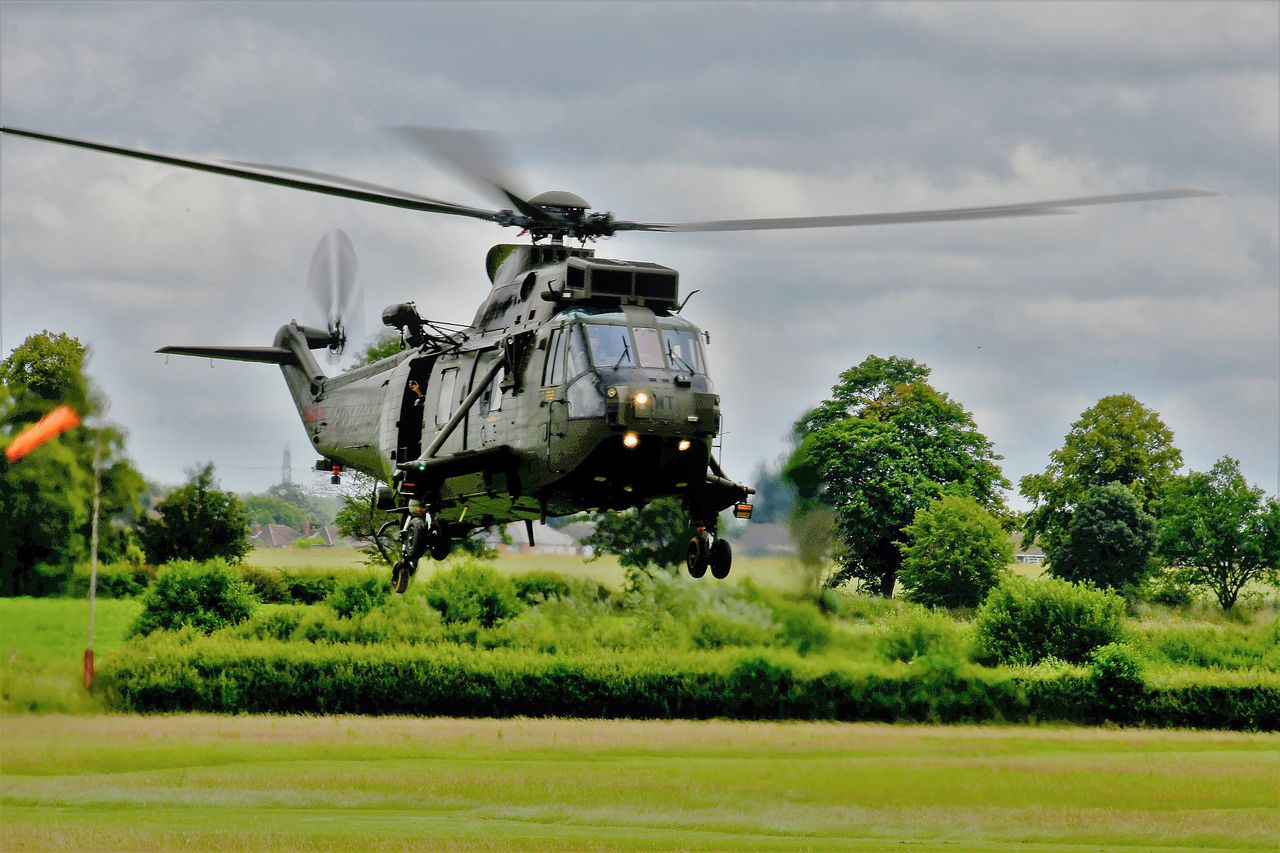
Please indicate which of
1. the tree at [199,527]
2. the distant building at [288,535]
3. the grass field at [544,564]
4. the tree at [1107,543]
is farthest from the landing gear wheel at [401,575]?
the tree at [1107,543]

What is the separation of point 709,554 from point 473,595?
50710mm

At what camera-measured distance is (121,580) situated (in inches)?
2542

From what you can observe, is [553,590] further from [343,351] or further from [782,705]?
[343,351]

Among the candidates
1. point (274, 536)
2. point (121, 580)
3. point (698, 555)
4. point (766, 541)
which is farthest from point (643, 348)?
point (274, 536)

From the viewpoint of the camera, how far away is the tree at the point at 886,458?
8256cm

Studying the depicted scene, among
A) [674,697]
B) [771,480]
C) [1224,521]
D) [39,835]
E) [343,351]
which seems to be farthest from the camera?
[1224,521]

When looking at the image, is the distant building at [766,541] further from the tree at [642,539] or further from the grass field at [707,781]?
the grass field at [707,781]

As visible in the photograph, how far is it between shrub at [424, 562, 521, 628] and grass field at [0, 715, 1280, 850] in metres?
5.16

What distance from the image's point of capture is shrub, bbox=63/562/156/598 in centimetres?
5309

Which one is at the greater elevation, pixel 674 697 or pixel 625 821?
pixel 674 697

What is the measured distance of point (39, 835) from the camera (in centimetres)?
5519

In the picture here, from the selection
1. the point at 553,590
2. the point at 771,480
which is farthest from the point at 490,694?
the point at 771,480

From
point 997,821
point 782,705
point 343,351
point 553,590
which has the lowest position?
point 997,821

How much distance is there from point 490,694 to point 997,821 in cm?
2246
